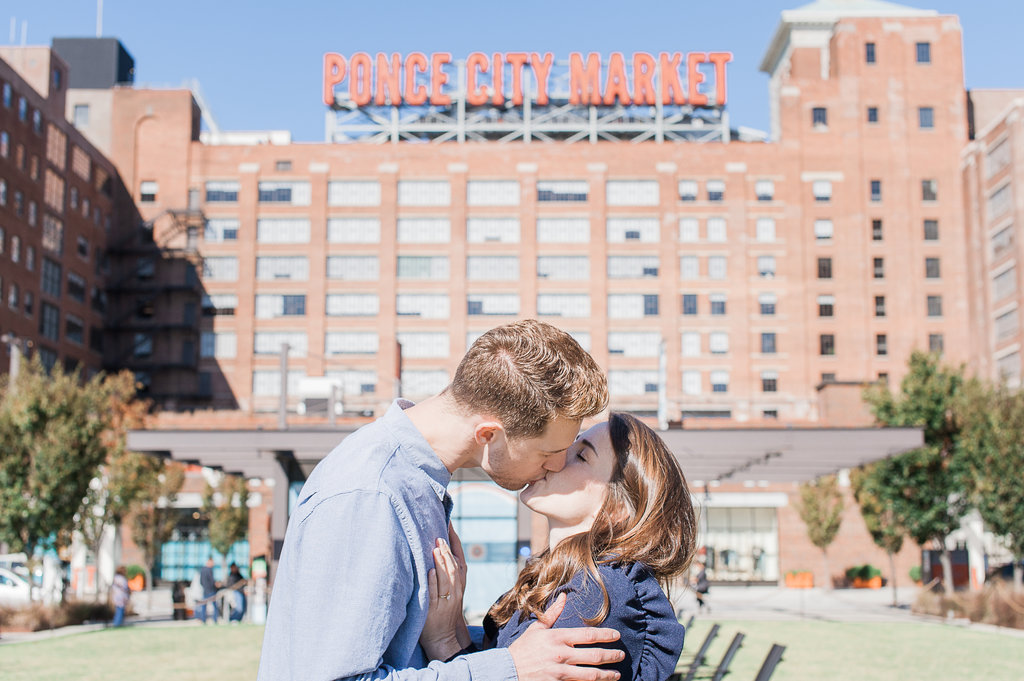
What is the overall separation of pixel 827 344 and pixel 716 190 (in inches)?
481

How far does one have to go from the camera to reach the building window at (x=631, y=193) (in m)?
69.8

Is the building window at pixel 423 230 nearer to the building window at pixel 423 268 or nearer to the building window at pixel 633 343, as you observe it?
the building window at pixel 423 268

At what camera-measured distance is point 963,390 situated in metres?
32.6

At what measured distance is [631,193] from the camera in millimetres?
70000

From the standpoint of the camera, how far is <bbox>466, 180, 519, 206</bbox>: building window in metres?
69.8

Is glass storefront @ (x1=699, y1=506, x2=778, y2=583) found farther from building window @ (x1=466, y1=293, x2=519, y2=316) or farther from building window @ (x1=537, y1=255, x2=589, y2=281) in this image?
building window @ (x1=466, y1=293, x2=519, y2=316)

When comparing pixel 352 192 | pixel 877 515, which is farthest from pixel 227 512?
pixel 877 515

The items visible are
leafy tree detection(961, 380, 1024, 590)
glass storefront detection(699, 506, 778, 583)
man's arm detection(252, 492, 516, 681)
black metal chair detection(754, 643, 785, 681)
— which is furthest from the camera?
glass storefront detection(699, 506, 778, 583)

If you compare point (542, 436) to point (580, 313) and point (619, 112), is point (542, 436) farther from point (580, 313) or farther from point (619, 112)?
point (619, 112)

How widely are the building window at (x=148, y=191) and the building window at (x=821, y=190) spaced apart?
144 ft

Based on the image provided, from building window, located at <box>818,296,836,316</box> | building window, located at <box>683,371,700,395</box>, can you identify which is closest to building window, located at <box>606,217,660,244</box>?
building window, located at <box>683,371,700,395</box>

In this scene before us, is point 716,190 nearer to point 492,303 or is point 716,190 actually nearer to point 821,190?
point 821,190

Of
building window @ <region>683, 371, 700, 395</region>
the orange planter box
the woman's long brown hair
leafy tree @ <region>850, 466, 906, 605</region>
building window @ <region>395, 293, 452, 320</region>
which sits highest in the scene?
building window @ <region>395, 293, 452, 320</region>

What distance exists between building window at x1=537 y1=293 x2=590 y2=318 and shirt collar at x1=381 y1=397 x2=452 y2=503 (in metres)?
65.2
